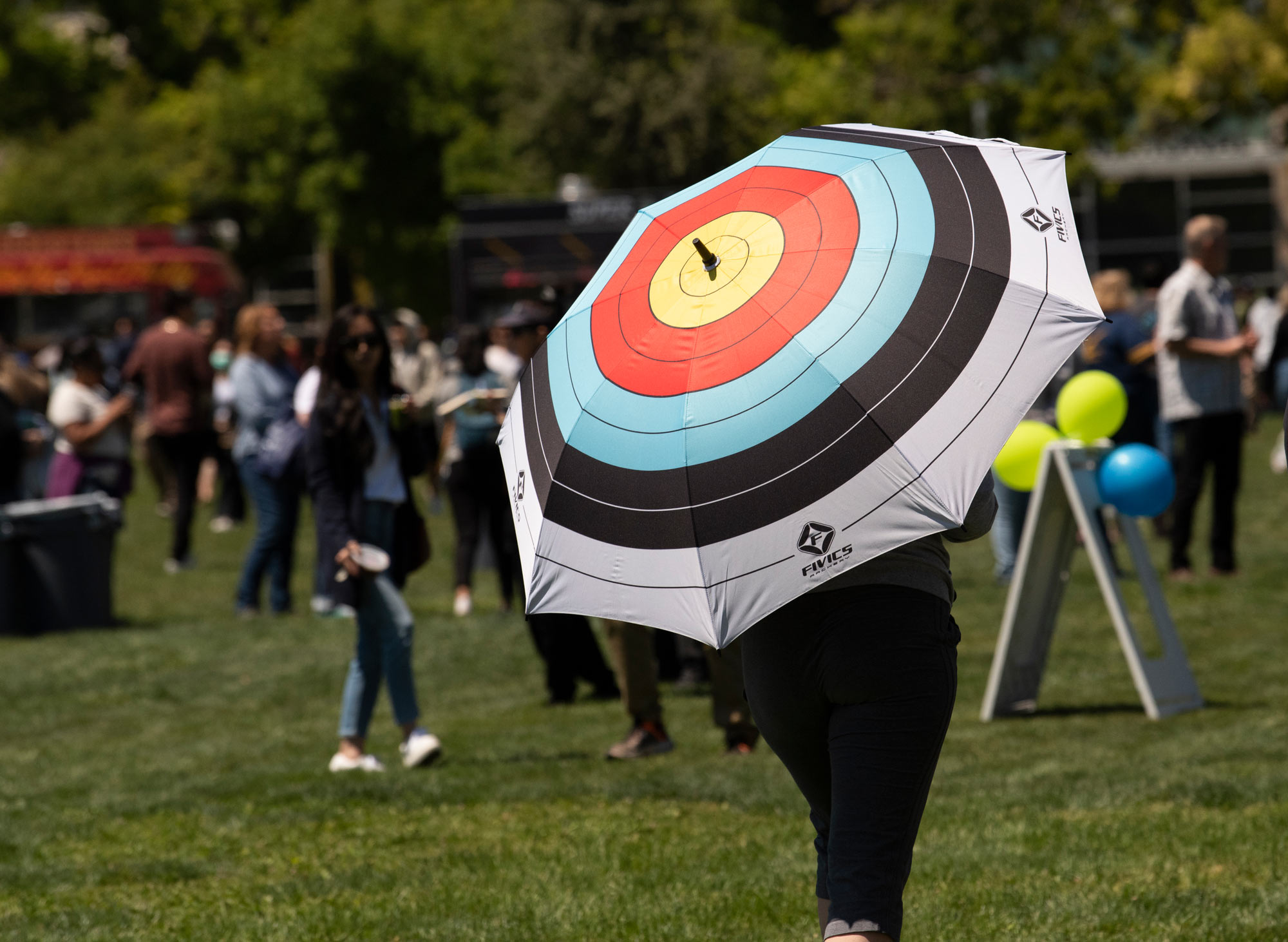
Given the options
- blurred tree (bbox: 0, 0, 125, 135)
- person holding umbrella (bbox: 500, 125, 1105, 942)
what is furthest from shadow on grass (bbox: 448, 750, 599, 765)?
blurred tree (bbox: 0, 0, 125, 135)

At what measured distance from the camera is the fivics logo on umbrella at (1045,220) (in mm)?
3258

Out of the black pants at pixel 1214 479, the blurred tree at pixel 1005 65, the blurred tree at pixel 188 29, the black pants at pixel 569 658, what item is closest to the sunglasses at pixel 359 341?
the black pants at pixel 569 658

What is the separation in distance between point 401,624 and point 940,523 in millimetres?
4336

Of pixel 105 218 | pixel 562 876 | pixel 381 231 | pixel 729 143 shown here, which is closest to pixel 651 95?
pixel 729 143

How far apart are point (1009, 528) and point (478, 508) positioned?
3.63 metres

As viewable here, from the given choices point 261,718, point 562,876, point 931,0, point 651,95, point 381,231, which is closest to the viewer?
point 562,876

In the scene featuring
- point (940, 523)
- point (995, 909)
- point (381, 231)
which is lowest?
point (995, 909)

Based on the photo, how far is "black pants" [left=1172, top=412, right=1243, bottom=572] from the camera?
10406 mm

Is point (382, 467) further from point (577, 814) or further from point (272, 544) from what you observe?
point (272, 544)

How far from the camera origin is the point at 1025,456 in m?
7.54

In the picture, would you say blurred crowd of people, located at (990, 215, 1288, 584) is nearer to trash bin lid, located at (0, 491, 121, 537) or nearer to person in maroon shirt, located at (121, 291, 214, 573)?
trash bin lid, located at (0, 491, 121, 537)

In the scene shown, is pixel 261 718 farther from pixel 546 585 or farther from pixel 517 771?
pixel 546 585

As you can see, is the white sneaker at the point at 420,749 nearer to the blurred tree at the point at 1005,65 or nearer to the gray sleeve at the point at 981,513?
the gray sleeve at the point at 981,513

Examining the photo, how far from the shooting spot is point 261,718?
28.4 ft
